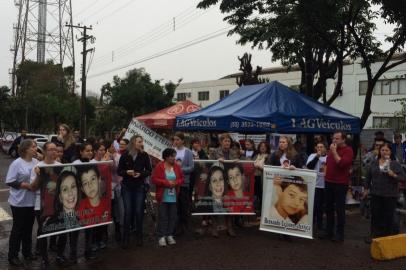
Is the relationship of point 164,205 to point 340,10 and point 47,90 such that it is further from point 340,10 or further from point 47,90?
point 47,90

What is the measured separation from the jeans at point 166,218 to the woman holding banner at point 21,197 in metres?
2.00

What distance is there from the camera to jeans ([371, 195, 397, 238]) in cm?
812

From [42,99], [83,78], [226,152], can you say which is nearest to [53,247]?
[226,152]

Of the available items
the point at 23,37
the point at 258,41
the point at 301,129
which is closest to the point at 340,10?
the point at 258,41

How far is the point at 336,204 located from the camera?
8.42m

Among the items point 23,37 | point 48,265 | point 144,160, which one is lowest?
point 48,265

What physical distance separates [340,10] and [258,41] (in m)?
2.94

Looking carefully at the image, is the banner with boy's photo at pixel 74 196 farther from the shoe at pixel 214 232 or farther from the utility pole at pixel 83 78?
the utility pole at pixel 83 78

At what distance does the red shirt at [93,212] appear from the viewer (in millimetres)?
7152

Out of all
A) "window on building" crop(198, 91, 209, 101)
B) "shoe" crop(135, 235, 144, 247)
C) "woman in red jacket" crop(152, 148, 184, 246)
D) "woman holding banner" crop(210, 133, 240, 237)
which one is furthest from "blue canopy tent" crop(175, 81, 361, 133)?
"window on building" crop(198, 91, 209, 101)

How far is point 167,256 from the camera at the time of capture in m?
7.46

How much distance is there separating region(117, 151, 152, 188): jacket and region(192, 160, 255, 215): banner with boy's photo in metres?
1.12

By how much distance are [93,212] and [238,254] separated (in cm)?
227

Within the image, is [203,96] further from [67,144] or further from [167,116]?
[67,144]
